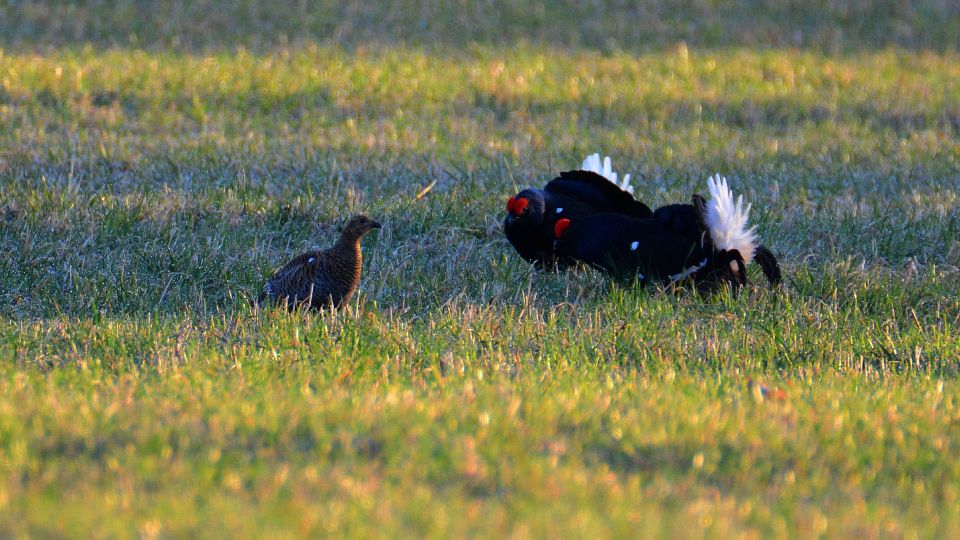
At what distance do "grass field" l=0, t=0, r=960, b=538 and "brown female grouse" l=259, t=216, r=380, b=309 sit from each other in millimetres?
183

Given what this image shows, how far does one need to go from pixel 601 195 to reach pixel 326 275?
2324 millimetres

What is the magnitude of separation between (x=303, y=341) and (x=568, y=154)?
21.9 ft

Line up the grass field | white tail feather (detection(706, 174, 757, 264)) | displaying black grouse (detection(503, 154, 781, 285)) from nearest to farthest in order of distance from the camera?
the grass field → white tail feather (detection(706, 174, 757, 264)) → displaying black grouse (detection(503, 154, 781, 285))

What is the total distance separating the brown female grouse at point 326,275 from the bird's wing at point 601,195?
185cm

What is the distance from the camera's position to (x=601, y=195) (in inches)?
349

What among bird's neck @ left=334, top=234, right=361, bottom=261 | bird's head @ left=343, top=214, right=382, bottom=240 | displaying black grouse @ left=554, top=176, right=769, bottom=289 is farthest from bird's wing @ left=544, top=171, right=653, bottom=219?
bird's neck @ left=334, top=234, right=361, bottom=261

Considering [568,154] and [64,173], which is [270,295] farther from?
[568,154]

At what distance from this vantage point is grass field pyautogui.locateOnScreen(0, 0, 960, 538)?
3.97 metres

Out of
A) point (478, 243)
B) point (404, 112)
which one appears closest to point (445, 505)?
point (478, 243)

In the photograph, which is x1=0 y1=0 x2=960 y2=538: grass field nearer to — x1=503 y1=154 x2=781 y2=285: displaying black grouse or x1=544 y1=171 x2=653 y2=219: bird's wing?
x1=503 y1=154 x2=781 y2=285: displaying black grouse

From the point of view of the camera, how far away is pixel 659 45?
1975 cm

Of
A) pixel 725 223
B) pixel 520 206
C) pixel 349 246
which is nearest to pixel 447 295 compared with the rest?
pixel 520 206

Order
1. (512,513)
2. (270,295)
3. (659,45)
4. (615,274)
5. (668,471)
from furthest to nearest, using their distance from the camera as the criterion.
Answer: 1. (659,45)
2. (615,274)
3. (270,295)
4. (668,471)
5. (512,513)

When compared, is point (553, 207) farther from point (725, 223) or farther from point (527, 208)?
point (725, 223)
